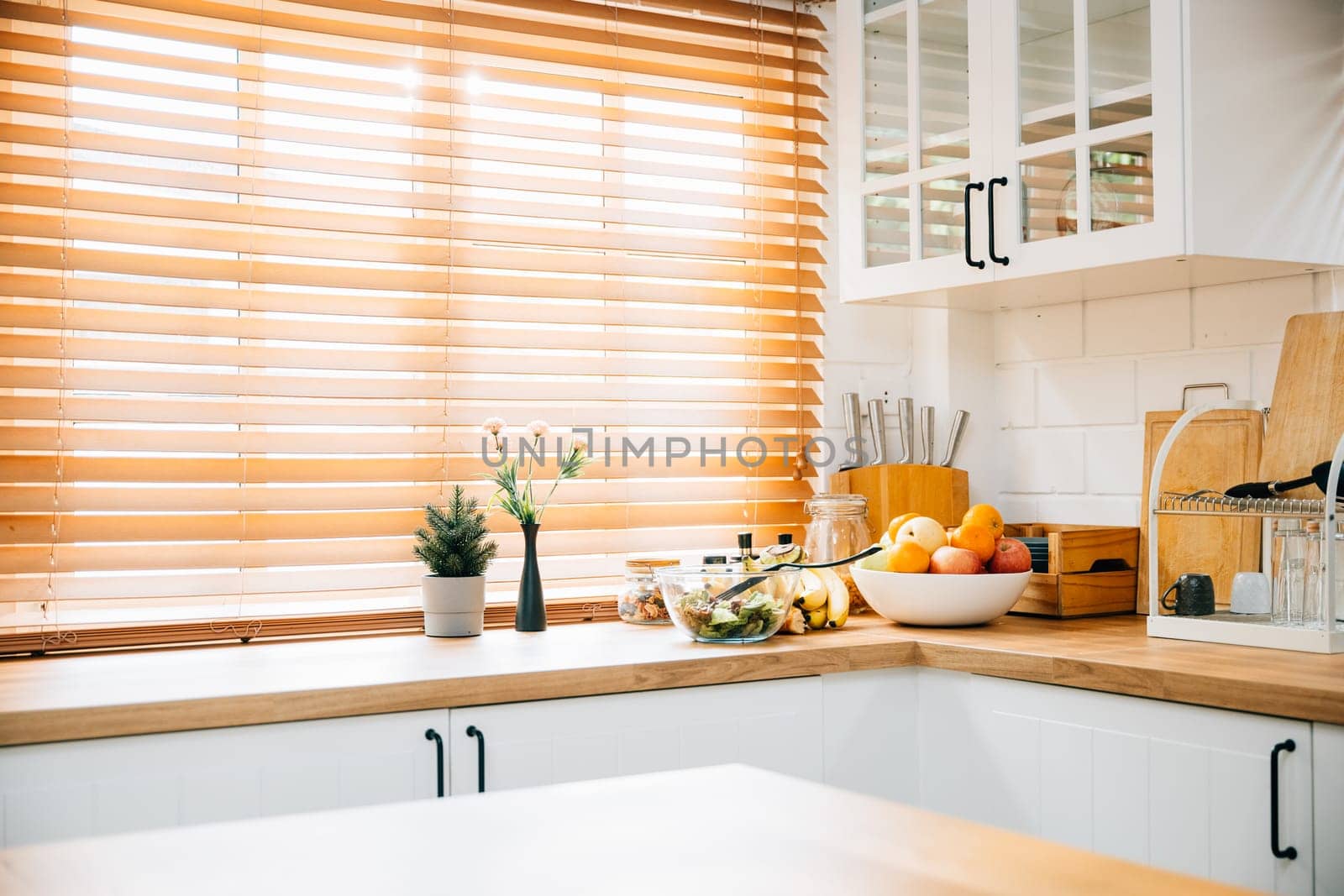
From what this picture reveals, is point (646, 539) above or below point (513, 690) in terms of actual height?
above

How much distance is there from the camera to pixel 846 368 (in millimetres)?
2926

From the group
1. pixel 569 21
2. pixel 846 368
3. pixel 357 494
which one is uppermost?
pixel 569 21

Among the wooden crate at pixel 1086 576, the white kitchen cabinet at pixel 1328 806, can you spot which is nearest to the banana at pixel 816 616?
the wooden crate at pixel 1086 576

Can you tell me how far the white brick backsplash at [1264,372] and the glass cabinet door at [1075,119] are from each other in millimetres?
432

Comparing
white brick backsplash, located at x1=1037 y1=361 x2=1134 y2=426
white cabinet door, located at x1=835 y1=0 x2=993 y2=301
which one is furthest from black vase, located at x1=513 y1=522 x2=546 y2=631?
white brick backsplash, located at x1=1037 y1=361 x2=1134 y2=426

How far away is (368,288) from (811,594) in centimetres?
105

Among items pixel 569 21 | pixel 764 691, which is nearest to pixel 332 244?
pixel 569 21

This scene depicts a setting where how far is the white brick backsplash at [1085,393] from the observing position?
8.54 ft

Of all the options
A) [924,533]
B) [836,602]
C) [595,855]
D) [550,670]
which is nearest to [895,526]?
[924,533]

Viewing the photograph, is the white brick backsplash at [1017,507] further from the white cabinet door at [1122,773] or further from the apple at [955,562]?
the white cabinet door at [1122,773]

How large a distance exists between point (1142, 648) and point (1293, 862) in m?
0.42

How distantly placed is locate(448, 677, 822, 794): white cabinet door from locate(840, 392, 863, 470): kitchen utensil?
93 cm

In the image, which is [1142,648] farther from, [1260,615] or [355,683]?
[355,683]

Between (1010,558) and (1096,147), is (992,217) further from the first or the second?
(1010,558)
